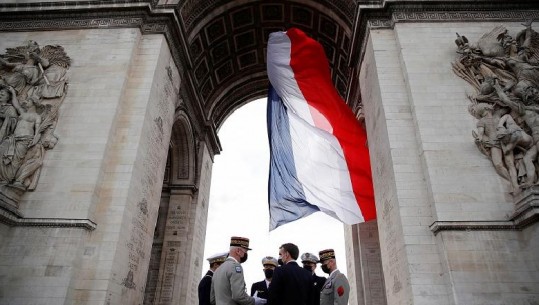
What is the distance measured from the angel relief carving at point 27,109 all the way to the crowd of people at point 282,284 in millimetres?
6290

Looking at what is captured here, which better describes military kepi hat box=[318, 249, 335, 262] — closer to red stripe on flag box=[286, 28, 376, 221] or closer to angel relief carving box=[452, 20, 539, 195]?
red stripe on flag box=[286, 28, 376, 221]

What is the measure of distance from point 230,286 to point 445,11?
11.7m

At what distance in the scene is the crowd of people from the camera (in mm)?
5531

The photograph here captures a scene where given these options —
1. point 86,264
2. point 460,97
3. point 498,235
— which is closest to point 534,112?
point 460,97

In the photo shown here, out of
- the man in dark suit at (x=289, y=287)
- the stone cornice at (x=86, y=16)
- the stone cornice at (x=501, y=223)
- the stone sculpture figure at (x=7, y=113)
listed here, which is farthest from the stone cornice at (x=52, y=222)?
the stone cornice at (x=501, y=223)

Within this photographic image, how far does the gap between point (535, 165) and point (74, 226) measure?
37.6 feet

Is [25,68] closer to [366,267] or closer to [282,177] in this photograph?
[282,177]

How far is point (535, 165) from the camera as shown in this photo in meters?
8.85

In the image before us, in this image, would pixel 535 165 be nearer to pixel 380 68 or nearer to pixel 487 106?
pixel 487 106

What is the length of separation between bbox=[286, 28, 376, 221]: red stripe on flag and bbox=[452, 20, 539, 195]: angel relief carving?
356cm

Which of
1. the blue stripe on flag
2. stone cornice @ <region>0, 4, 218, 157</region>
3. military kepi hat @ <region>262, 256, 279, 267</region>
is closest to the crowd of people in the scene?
military kepi hat @ <region>262, 256, 279, 267</region>

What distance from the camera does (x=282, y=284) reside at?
560 centimetres

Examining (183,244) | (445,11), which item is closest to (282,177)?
(445,11)

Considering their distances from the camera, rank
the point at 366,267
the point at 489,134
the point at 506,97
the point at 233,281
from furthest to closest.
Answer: the point at 366,267 < the point at 506,97 < the point at 489,134 < the point at 233,281
